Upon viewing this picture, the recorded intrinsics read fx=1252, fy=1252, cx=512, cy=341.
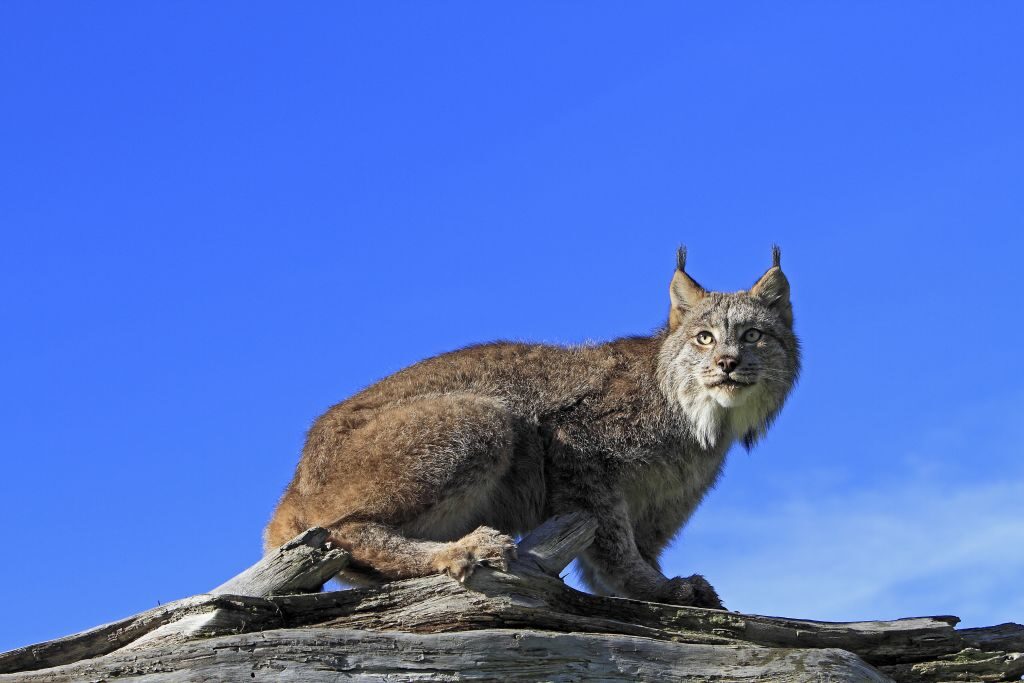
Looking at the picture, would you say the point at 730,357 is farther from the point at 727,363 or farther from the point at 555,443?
the point at 555,443

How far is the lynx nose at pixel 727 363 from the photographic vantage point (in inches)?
425

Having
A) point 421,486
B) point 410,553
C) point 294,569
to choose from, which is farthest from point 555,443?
point 294,569

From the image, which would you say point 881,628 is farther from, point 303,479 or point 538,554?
point 303,479

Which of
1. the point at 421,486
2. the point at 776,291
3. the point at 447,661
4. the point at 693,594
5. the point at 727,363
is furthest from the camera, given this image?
the point at 776,291

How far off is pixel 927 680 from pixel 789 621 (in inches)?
45.5

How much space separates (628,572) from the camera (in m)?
10.2

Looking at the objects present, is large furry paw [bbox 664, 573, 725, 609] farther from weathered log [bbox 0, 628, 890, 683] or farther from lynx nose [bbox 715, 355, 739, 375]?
lynx nose [bbox 715, 355, 739, 375]

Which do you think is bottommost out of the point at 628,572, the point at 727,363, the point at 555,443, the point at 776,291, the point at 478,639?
the point at 478,639

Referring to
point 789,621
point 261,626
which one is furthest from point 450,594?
point 789,621

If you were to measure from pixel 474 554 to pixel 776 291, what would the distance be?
14.2ft

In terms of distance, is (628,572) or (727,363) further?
(727,363)

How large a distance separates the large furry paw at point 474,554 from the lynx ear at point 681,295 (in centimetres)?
345

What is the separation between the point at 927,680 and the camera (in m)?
9.68

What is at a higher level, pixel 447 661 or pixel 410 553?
pixel 410 553
